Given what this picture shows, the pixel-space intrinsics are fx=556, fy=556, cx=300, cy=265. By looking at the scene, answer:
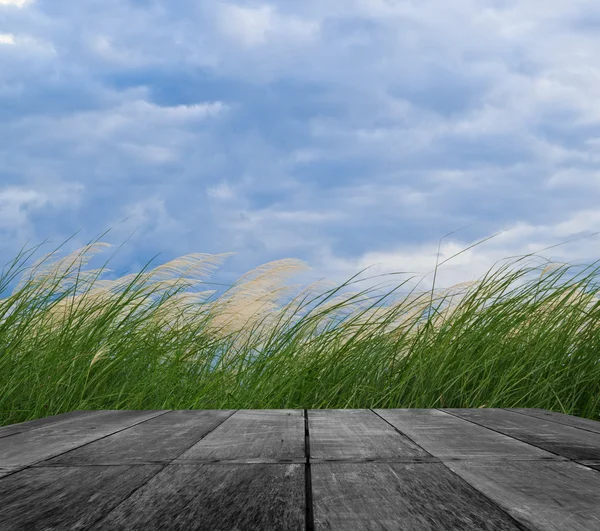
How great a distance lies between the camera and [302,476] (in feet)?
2.82

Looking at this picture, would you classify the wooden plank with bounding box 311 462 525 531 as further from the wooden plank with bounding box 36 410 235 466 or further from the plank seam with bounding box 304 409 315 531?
the wooden plank with bounding box 36 410 235 466

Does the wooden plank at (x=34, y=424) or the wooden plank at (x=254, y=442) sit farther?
the wooden plank at (x=34, y=424)

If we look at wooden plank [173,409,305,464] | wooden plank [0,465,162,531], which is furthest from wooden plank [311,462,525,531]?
wooden plank [0,465,162,531]

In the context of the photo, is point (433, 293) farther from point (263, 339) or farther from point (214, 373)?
point (214, 373)

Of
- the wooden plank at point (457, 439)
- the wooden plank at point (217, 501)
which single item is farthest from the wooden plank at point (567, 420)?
the wooden plank at point (217, 501)

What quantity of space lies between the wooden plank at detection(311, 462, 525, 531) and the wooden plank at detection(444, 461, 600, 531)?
28 millimetres

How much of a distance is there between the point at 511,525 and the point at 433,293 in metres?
2.30

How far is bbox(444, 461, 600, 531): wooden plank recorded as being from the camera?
0.69 metres

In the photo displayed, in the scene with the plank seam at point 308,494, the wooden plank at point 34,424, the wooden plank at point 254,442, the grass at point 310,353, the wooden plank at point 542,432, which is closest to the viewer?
the plank seam at point 308,494

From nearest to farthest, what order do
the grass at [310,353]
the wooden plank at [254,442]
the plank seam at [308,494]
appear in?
the plank seam at [308,494] → the wooden plank at [254,442] → the grass at [310,353]

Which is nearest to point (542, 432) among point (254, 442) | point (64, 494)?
point (254, 442)

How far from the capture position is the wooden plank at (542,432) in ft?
3.66

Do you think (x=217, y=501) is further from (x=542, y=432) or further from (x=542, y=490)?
(x=542, y=432)

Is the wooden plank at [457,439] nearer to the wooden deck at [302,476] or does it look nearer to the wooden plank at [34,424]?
the wooden deck at [302,476]
